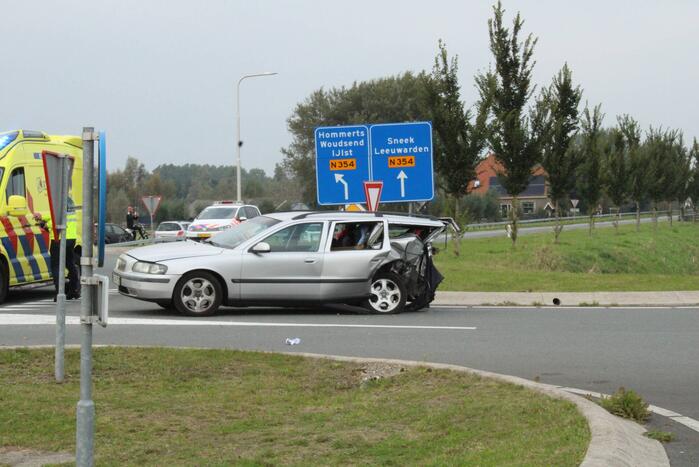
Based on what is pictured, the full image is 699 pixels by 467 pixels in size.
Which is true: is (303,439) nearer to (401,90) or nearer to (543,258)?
(543,258)

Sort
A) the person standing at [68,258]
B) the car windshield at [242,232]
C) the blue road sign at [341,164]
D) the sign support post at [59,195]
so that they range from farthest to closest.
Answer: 1. the blue road sign at [341,164]
2. the person standing at [68,258]
3. the car windshield at [242,232]
4. the sign support post at [59,195]

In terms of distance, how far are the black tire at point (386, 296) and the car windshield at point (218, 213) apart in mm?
18510

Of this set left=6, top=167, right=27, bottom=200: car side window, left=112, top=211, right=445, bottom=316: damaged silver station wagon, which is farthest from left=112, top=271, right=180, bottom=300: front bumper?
left=6, top=167, right=27, bottom=200: car side window

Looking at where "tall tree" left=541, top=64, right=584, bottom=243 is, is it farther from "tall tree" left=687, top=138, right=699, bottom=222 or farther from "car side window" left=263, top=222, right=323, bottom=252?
"tall tree" left=687, top=138, right=699, bottom=222

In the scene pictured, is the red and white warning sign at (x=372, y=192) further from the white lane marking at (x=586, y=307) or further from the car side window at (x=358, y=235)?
the car side window at (x=358, y=235)

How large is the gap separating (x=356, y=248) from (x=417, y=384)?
6859mm

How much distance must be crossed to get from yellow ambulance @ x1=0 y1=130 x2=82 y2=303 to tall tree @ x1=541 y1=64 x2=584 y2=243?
58.9ft

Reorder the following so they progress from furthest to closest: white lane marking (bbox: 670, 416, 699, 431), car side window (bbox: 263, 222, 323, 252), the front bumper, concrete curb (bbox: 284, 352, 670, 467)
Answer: car side window (bbox: 263, 222, 323, 252) < the front bumper < white lane marking (bbox: 670, 416, 699, 431) < concrete curb (bbox: 284, 352, 670, 467)

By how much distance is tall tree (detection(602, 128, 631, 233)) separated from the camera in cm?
4575

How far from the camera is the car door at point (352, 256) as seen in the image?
15.0 metres

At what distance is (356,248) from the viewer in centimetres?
1535

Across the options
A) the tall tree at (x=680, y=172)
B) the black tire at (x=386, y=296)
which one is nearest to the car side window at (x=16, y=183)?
the black tire at (x=386, y=296)

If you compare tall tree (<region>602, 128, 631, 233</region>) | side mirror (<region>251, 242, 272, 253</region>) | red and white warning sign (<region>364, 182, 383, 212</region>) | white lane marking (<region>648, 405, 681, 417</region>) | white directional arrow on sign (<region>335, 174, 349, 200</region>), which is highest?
tall tree (<region>602, 128, 631, 233</region>)

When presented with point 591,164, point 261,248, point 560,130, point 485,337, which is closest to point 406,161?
point 261,248
